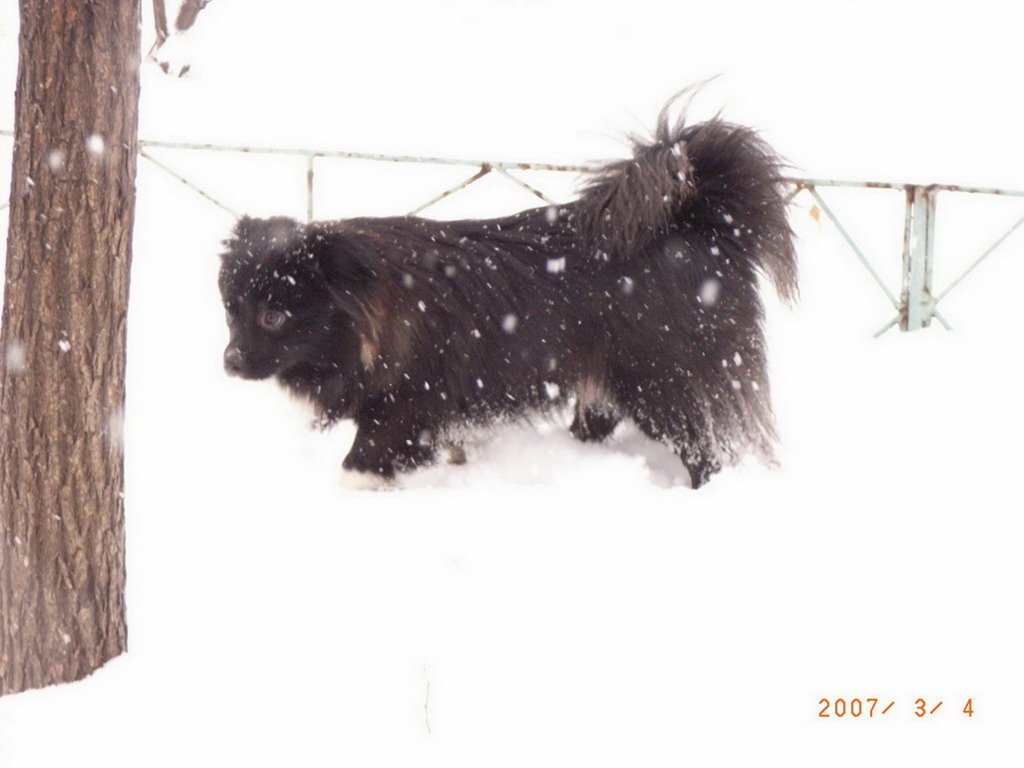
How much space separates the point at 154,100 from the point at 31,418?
13170 millimetres

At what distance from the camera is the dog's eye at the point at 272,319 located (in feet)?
15.8

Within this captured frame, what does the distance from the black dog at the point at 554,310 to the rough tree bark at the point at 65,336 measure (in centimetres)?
159

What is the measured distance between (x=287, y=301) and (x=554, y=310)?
3.69 ft

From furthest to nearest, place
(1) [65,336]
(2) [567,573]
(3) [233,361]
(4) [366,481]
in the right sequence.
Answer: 1. (4) [366,481]
2. (3) [233,361]
3. (2) [567,573]
4. (1) [65,336]

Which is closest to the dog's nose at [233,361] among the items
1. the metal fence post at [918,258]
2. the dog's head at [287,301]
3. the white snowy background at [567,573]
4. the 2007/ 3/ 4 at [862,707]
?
the dog's head at [287,301]

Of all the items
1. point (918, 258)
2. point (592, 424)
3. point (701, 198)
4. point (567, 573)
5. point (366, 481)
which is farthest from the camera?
point (918, 258)

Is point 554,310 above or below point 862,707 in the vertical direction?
above

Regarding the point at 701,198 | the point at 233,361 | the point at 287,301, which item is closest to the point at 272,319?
the point at 287,301

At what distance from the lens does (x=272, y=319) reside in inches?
190

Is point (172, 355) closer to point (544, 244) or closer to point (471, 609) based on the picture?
point (544, 244)

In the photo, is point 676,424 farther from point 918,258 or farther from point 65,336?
point 918,258

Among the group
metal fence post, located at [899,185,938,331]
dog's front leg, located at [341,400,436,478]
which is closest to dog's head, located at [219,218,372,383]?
dog's front leg, located at [341,400,436,478]

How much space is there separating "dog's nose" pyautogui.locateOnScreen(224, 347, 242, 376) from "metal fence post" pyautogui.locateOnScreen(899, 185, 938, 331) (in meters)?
4.74

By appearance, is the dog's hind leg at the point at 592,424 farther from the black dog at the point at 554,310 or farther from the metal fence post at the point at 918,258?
the metal fence post at the point at 918,258
